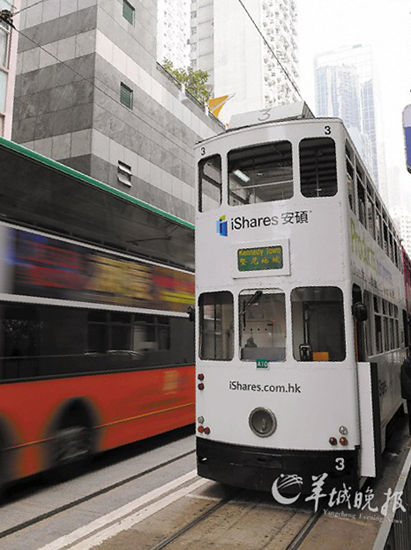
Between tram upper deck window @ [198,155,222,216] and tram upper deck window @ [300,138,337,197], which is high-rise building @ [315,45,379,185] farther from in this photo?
tram upper deck window @ [300,138,337,197]

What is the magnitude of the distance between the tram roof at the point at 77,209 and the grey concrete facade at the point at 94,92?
33.9 ft

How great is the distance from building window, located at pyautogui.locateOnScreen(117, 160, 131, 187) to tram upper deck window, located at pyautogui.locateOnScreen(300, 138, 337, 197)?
14.4 m

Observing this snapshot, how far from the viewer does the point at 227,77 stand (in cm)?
6738

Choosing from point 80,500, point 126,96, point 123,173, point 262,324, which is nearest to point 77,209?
point 262,324

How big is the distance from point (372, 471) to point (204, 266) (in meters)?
2.92

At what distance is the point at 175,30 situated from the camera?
257 feet

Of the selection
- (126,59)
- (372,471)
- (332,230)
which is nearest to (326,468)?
(372,471)

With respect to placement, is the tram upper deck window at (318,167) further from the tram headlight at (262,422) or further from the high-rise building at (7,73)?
the high-rise building at (7,73)

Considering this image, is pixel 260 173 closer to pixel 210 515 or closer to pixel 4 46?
pixel 210 515

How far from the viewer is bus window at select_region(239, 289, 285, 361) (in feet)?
18.6

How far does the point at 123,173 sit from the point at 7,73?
5.19 meters

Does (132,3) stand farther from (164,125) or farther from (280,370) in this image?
(280,370)

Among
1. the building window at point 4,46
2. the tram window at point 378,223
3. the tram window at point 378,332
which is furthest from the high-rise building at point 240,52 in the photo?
the tram window at point 378,332

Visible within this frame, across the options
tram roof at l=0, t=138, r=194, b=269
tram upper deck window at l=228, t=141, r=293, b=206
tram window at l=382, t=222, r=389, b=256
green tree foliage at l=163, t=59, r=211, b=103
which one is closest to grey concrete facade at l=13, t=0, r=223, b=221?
green tree foliage at l=163, t=59, r=211, b=103
